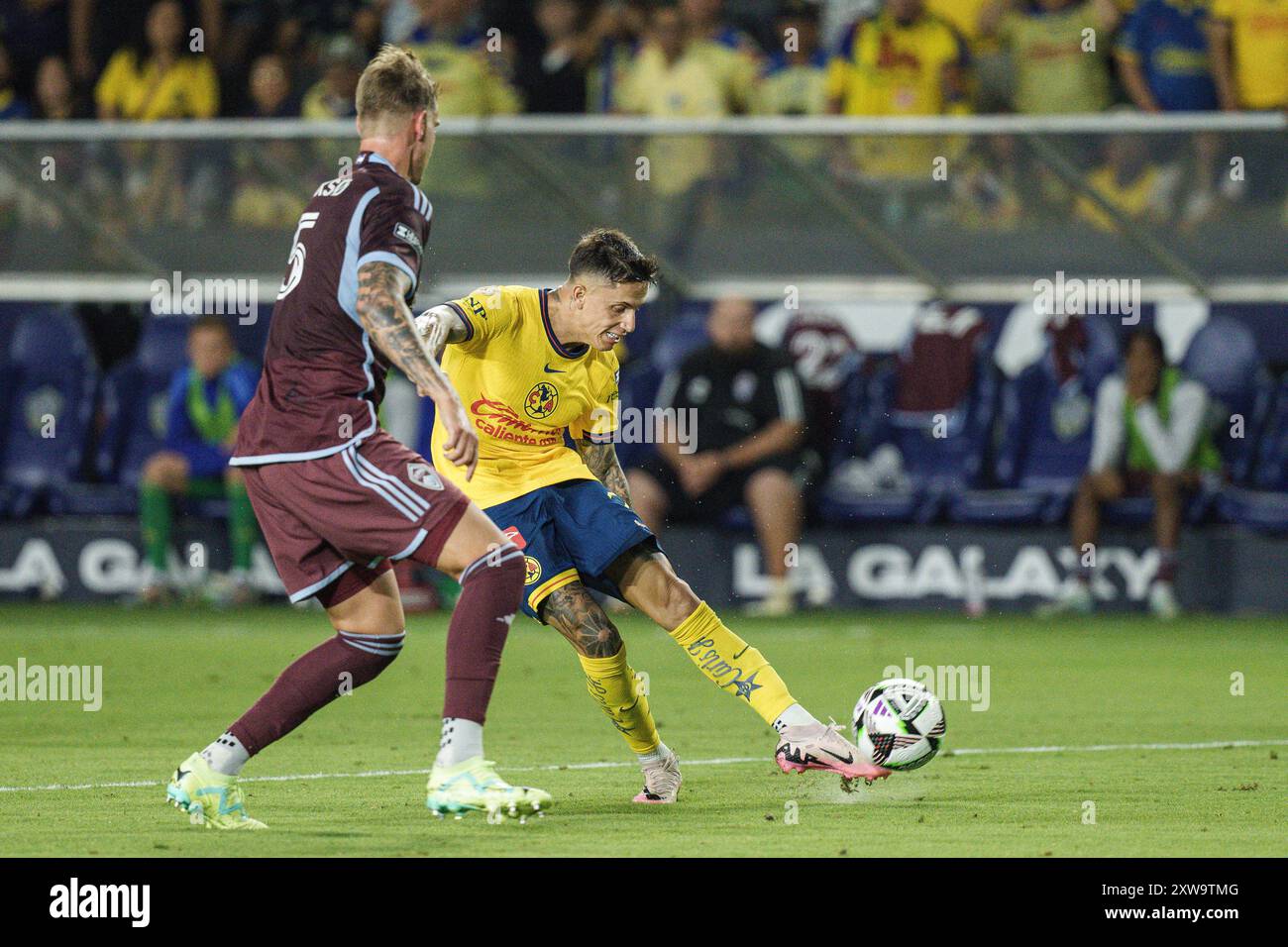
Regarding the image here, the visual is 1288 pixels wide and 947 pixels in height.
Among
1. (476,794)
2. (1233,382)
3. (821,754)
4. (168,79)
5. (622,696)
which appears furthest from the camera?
(168,79)

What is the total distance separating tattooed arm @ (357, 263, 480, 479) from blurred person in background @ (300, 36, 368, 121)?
31.9ft

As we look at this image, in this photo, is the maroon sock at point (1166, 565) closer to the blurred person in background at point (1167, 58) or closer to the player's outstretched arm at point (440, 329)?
the blurred person in background at point (1167, 58)

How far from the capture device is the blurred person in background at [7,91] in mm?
17484

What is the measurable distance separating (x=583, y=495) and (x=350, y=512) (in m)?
1.17

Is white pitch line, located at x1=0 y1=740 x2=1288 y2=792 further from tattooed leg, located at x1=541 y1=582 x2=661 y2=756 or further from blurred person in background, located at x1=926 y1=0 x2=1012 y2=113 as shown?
blurred person in background, located at x1=926 y1=0 x2=1012 y2=113

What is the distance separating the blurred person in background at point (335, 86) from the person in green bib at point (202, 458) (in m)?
1.75

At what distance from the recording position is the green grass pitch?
5.77 metres

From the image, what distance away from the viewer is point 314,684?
5.95m

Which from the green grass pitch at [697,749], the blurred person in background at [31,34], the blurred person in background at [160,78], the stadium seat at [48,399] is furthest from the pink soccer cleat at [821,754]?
the blurred person in background at [31,34]

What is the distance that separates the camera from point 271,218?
14.9m

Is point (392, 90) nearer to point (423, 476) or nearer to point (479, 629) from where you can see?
point (423, 476)

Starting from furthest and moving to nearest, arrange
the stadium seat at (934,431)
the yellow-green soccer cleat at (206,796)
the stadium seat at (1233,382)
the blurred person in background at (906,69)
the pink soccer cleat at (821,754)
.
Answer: the blurred person in background at (906,69) < the stadium seat at (934,431) < the stadium seat at (1233,382) < the pink soccer cleat at (821,754) < the yellow-green soccer cleat at (206,796)

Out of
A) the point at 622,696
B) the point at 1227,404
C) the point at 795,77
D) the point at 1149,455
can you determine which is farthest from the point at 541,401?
the point at 795,77
